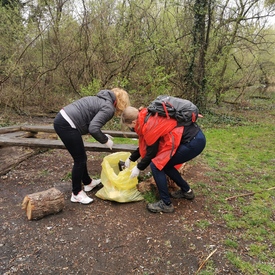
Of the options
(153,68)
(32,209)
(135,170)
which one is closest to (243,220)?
(135,170)

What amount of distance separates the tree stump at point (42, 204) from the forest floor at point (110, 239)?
0.07 m

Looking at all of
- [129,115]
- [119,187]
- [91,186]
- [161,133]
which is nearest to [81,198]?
[91,186]

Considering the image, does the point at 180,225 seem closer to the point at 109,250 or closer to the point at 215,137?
the point at 109,250

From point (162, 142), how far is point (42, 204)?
1473 mm

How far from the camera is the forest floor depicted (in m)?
2.30

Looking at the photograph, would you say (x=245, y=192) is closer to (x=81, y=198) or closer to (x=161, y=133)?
(x=161, y=133)

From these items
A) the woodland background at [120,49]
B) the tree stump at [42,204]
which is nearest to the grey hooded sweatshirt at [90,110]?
the tree stump at [42,204]

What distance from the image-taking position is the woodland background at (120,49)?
8.55 metres

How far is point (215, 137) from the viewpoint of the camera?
7.38m

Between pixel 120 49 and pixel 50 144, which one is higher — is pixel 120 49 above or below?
above

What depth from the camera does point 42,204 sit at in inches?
113

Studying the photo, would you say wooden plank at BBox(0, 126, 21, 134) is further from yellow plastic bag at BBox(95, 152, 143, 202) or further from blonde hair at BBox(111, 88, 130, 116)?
blonde hair at BBox(111, 88, 130, 116)

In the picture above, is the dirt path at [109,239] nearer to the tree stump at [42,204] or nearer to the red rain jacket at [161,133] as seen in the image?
the tree stump at [42,204]

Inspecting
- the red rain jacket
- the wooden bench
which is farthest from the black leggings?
the wooden bench
